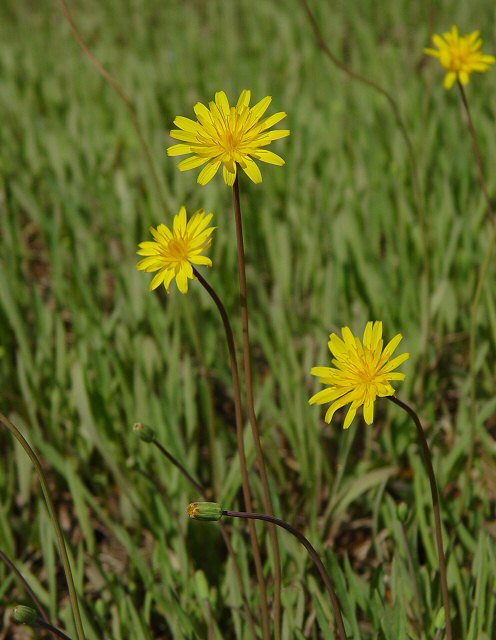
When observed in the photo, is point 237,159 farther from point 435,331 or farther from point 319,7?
point 319,7

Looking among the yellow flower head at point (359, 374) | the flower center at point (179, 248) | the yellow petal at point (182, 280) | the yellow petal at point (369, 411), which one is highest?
the flower center at point (179, 248)

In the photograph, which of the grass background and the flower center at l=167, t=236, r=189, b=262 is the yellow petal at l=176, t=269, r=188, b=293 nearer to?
the flower center at l=167, t=236, r=189, b=262

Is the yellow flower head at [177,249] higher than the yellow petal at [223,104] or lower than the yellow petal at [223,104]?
lower

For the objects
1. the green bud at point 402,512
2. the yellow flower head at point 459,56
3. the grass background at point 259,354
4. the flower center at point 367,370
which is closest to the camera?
the flower center at point 367,370

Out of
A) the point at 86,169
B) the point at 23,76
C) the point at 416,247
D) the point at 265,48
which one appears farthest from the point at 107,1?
the point at 416,247

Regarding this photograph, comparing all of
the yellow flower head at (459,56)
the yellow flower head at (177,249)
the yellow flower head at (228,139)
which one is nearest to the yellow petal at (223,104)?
the yellow flower head at (228,139)

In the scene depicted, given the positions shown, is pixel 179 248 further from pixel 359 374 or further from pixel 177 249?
pixel 359 374

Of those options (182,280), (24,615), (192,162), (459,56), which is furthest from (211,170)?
(459,56)

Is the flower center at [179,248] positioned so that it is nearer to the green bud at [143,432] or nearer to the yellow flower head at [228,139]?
the yellow flower head at [228,139]

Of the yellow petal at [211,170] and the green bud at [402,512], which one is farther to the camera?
the green bud at [402,512]
